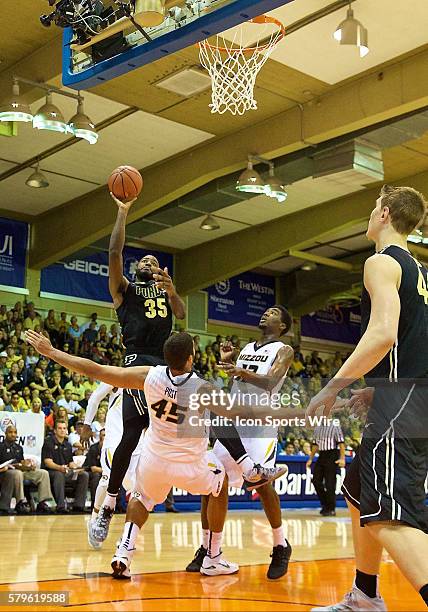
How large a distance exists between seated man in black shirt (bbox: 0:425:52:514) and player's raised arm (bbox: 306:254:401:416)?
10.8 meters

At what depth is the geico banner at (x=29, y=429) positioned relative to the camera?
47.2 ft

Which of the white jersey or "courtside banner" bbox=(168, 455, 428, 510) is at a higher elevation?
the white jersey

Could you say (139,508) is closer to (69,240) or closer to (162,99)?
(162,99)

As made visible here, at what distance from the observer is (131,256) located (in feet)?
76.3

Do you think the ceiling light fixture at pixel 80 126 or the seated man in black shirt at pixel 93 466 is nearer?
the ceiling light fixture at pixel 80 126

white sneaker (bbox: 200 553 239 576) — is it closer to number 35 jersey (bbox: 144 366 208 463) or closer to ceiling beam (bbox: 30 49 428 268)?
number 35 jersey (bbox: 144 366 208 463)

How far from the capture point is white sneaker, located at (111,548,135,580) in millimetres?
5211

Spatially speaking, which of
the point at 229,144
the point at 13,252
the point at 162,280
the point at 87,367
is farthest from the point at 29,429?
the point at 87,367

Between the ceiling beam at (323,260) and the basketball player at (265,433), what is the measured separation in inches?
701

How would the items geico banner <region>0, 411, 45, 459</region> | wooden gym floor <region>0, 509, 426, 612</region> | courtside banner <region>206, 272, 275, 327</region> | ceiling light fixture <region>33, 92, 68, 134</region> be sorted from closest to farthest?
wooden gym floor <region>0, 509, 426, 612</region> → ceiling light fixture <region>33, 92, 68, 134</region> → geico banner <region>0, 411, 45, 459</region> → courtside banner <region>206, 272, 275, 327</region>

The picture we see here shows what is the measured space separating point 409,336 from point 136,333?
3.27 m

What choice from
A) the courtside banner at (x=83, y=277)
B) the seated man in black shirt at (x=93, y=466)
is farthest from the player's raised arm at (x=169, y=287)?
the courtside banner at (x=83, y=277)

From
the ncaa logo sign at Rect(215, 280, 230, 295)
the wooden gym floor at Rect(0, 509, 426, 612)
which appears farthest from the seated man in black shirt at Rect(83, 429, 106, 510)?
the ncaa logo sign at Rect(215, 280, 230, 295)

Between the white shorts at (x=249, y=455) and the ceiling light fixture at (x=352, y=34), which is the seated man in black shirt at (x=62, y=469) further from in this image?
the white shorts at (x=249, y=455)
